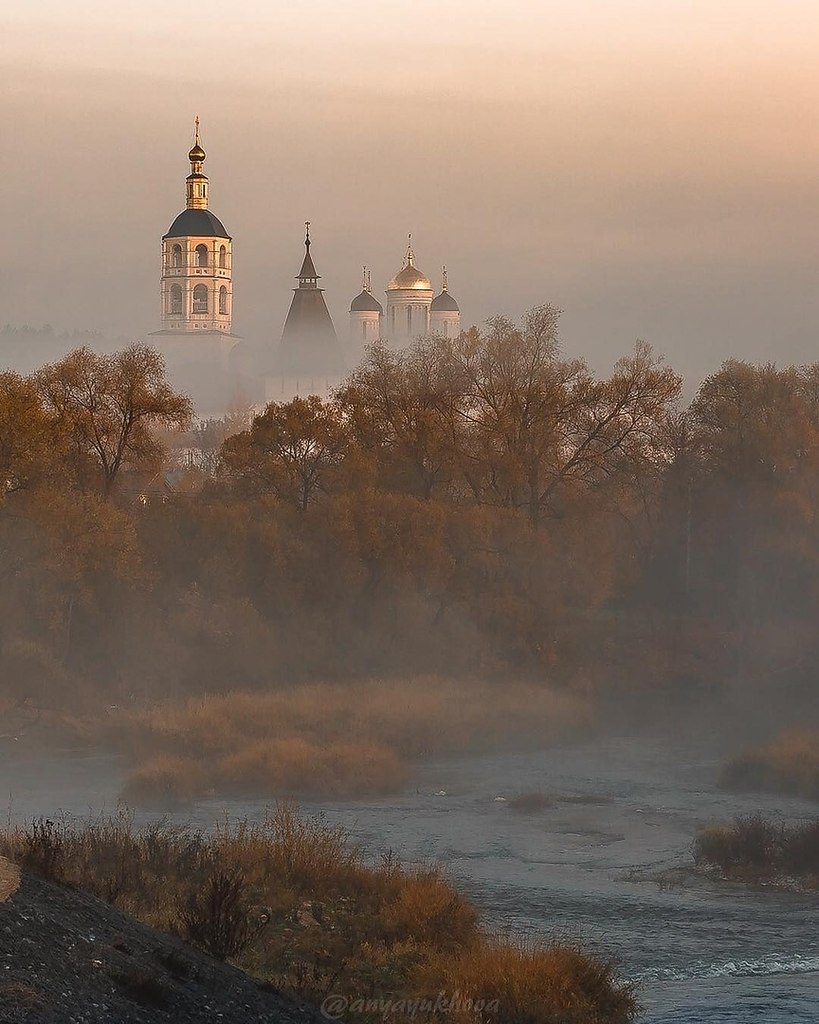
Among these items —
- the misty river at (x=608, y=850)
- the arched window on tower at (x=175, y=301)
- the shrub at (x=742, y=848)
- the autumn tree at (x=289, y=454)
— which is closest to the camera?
the misty river at (x=608, y=850)

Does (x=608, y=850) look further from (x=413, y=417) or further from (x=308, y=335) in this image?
(x=308, y=335)

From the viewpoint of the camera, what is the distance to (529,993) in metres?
15.5

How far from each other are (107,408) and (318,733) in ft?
38.0

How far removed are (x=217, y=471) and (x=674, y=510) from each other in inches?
545

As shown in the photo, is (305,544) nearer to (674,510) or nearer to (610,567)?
(610,567)

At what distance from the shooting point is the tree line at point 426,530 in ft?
124

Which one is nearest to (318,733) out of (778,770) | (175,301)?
(778,770)

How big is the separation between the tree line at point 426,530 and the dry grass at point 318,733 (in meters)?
2.41

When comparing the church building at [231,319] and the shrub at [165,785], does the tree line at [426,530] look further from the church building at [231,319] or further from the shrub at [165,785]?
the church building at [231,319]

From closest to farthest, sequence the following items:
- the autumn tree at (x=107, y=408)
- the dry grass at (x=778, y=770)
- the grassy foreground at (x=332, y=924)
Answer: the grassy foreground at (x=332, y=924), the dry grass at (x=778, y=770), the autumn tree at (x=107, y=408)

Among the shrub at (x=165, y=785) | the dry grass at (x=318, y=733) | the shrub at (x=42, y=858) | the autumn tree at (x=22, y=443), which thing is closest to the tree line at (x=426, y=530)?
the autumn tree at (x=22, y=443)

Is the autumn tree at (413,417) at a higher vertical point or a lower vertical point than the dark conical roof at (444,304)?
lower

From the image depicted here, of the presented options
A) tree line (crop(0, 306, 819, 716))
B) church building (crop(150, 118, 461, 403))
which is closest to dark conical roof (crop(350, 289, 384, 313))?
church building (crop(150, 118, 461, 403))

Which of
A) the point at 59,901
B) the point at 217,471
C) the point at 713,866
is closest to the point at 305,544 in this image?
the point at 217,471
